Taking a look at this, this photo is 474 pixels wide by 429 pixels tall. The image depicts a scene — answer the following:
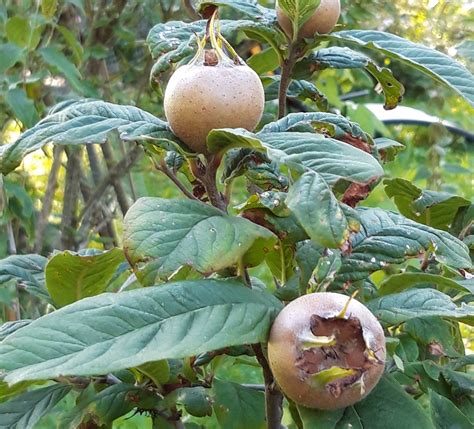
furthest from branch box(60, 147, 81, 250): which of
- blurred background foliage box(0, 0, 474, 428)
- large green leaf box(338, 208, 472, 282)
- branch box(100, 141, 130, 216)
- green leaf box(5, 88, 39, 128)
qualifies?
large green leaf box(338, 208, 472, 282)

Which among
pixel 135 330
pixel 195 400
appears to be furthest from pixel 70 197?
pixel 135 330

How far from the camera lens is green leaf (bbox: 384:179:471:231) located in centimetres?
124

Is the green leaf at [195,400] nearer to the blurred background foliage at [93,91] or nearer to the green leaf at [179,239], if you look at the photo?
the green leaf at [179,239]

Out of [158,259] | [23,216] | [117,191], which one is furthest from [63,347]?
[117,191]

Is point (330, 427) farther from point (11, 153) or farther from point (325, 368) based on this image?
point (11, 153)

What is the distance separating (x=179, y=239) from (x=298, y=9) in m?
0.41

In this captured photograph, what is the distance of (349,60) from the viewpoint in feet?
3.80

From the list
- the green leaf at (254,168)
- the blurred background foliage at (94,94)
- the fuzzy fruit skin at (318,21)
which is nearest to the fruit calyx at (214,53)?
the green leaf at (254,168)

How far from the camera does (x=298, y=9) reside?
40.2 inches

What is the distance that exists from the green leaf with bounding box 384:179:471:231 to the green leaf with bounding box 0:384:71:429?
1.99 ft

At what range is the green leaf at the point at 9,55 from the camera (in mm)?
1835

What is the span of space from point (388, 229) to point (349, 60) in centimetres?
34

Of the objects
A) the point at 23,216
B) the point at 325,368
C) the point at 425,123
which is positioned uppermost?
the point at 325,368

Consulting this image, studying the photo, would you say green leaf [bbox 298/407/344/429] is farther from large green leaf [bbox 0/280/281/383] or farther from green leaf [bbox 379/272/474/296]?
green leaf [bbox 379/272/474/296]
